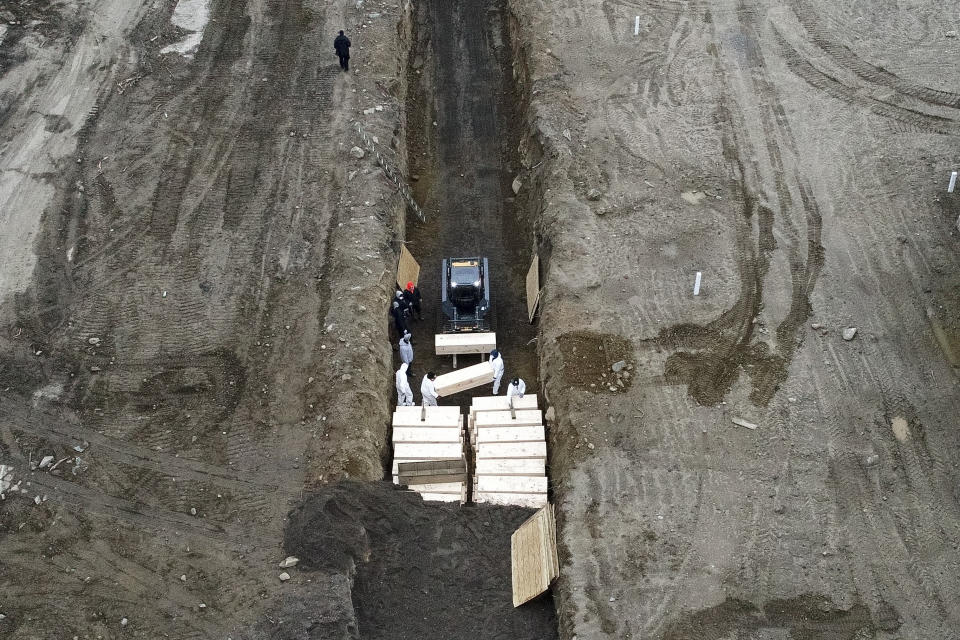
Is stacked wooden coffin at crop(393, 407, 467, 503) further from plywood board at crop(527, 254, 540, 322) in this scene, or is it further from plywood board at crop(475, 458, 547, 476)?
plywood board at crop(527, 254, 540, 322)

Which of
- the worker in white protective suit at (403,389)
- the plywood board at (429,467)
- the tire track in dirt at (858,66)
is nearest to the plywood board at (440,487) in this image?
the plywood board at (429,467)

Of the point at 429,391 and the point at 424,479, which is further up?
the point at 429,391

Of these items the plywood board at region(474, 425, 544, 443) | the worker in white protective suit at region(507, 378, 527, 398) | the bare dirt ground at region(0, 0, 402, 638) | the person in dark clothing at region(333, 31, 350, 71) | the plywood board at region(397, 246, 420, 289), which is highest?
the person in dark clothing at region(333, 31, 350, 71)

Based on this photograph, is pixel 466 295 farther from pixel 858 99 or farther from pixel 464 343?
pixel 858 99

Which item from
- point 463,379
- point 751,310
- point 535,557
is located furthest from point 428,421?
point 751,310

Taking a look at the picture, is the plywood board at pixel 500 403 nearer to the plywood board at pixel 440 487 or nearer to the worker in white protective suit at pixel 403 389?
the worker in white protective suit at pixel 403 389

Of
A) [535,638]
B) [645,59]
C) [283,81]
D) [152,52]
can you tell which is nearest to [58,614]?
[535,638]

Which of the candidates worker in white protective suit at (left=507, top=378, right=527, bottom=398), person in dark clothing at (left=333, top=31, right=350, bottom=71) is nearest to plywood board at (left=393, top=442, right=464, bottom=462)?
worker in white protective suit at (left=507, top=378, right=527, bottom=398)
